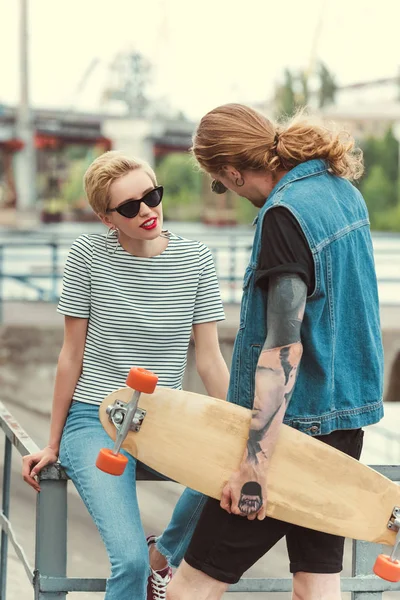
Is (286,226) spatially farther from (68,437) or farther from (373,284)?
(68,437)

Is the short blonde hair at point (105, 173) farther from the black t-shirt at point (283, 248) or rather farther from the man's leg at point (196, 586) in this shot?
the man's leg at point (196, 586)

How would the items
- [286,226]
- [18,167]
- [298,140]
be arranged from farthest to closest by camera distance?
[18,167]
[298,140]
[286,226]

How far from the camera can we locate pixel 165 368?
2389mm

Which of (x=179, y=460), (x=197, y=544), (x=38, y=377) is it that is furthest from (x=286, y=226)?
(x=38, y=377)

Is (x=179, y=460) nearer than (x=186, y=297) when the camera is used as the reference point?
Yes

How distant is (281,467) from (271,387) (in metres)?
0.18

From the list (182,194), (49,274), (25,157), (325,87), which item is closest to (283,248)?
(49,274)

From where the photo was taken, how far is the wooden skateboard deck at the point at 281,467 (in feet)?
6.37

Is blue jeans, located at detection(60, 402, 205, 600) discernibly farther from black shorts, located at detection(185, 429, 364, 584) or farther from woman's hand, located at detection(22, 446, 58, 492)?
black shorts, located at detection(185, 429, 364, 584)

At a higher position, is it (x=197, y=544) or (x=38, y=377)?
(x=197, y=544)

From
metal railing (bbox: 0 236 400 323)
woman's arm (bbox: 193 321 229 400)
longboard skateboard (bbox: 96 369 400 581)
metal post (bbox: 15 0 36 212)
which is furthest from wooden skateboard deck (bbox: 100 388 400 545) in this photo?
metal post (bbox: 15 0 36 212)

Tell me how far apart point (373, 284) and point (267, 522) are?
1.85 feet

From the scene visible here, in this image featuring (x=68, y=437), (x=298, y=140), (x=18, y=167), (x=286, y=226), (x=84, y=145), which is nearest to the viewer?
(x=286, y=226)

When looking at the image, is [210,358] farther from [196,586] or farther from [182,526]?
[196,586]
